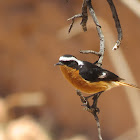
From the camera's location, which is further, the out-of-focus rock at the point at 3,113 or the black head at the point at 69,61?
the out-of-focus rock at the point at 3,113

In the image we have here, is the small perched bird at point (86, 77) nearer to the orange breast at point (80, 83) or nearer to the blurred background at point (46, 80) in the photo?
the orange breast at point (80, 83)

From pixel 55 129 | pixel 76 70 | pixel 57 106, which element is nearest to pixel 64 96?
pixel 57 106

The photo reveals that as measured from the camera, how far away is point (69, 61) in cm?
226

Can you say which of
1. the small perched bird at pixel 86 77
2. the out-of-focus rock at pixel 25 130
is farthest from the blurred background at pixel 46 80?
the small perched bird at pixel 86 77

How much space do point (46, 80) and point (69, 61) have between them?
163 inches

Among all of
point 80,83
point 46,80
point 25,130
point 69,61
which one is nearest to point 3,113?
point 25,130

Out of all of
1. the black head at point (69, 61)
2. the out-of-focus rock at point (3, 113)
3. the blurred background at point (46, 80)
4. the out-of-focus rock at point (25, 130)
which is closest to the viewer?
the black head at point (69, 61)

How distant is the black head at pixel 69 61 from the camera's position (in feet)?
7.19

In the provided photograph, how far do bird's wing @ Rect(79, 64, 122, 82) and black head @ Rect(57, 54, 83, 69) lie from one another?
0.07m

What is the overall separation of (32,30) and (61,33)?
1.98 ft

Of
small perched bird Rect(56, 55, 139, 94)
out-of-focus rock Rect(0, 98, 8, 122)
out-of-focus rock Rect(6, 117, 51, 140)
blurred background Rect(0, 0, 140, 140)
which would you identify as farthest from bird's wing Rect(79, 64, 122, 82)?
out-of-focus rock Rect(0, 98, 8, 122)

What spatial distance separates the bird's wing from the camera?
2.30 meters

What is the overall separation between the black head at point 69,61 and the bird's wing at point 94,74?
0.07 m

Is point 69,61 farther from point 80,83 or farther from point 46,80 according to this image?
point 46,80
